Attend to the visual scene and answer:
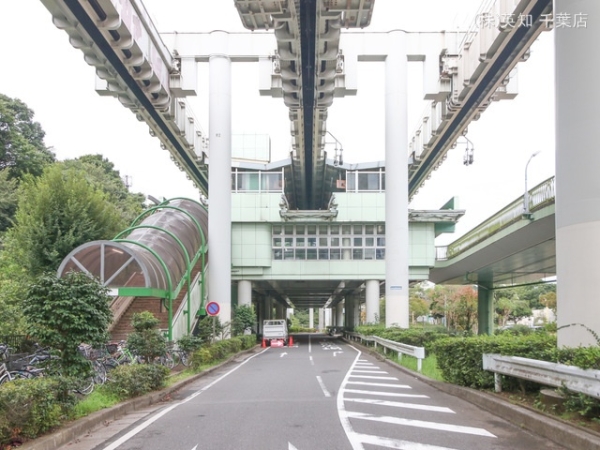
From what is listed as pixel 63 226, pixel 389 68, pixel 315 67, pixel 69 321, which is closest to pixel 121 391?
pixel 69 321

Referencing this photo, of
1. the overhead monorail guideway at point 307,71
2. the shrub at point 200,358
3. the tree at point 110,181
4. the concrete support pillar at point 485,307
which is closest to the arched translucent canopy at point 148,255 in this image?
the overhead monorail guideway at point 307,71

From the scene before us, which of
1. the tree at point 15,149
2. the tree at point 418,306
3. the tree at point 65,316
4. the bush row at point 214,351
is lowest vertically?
the tree at point 418,306

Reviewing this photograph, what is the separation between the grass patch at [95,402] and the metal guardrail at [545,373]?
7.02 m

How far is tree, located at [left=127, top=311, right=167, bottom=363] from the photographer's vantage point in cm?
1520

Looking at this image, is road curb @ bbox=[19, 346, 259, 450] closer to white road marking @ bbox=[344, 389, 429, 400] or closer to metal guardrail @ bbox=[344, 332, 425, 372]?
white road marking @ bbox=[344, 389, 429, 400]

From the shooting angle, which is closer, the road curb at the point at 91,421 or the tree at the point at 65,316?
the road curb at the point at 91,421

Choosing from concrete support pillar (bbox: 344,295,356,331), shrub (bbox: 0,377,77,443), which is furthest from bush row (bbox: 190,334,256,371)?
concrete support pillar (bbox: 344,295,356,331)

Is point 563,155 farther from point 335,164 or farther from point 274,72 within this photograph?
point 335,164

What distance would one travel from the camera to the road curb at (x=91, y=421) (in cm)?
765

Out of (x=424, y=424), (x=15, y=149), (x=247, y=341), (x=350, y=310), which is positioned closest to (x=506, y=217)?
(x=247, y=341)

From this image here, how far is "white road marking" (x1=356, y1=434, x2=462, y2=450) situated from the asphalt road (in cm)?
1

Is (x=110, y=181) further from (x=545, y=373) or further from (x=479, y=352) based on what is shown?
(x=545, y=373)

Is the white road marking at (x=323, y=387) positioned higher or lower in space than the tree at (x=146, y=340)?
lower

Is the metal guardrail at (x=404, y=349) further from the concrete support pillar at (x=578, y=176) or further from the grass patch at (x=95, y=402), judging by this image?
the grass patch at (x=95, y=402)
